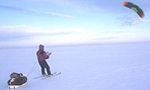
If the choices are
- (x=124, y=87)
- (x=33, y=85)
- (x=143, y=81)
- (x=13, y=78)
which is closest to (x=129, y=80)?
(x=143, y=81)

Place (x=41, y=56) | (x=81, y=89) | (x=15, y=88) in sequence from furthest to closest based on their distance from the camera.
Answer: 1. (x=41, y=56)
2. (x=15, y=88)
3. (x=81, y=89)

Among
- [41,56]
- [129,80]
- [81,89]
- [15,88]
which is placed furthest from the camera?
[41,56]

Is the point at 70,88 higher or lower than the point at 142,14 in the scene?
lower

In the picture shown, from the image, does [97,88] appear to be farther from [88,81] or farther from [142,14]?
[142,14]

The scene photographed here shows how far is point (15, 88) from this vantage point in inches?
305

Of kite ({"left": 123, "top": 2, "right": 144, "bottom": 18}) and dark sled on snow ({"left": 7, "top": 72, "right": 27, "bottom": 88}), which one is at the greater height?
kite ({"left": 123, "top": 2, "right": 144, "bottom": 18})

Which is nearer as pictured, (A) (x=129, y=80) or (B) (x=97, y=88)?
(B) (x=97, y=88)

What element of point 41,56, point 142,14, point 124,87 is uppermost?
point 142,14

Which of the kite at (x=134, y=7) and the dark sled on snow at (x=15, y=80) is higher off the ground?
the kite at (x=134, y=7)

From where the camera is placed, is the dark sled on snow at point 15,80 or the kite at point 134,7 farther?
the kite at point 134,7

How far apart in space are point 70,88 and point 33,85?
150 centimetres

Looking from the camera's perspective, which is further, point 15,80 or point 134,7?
point 134,7

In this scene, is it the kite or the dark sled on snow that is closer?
the dark sled on snow

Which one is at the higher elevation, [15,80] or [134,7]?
[134,7]
